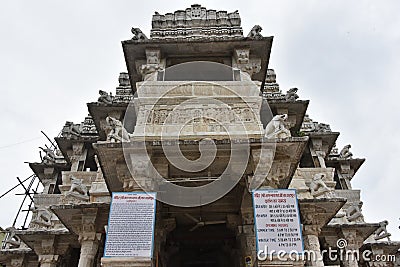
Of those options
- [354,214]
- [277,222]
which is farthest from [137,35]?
[354,214]

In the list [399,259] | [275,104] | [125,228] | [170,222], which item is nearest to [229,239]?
[170,222]

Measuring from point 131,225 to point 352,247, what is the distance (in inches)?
396

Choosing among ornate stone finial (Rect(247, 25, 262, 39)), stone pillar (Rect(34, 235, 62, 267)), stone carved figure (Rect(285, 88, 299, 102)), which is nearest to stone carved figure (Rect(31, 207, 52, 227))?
stone pillar (Rect(34, 235, 62, 267))

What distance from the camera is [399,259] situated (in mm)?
18281

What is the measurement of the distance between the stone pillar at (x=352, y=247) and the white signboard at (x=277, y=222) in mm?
6896

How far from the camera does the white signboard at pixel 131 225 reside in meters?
8.98

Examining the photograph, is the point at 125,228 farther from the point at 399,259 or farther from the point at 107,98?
the point at 399,259

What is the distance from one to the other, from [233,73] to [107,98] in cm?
602

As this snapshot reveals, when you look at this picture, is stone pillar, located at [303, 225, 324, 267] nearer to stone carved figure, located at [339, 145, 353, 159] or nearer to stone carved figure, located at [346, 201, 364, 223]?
stone carved figure, located at [346, 201, 364, 223]

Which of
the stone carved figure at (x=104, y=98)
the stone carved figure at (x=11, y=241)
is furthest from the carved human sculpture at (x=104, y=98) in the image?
the stone carved figure at (x=11, y=241)

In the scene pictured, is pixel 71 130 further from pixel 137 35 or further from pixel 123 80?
pixel 137 35

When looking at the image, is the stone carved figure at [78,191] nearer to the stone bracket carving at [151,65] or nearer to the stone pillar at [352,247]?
the stone bracket carving at [151,65]

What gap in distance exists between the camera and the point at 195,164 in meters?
11.0

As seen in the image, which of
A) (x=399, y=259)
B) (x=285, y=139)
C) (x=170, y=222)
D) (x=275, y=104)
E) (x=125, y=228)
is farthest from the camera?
(x=399, y=259)
